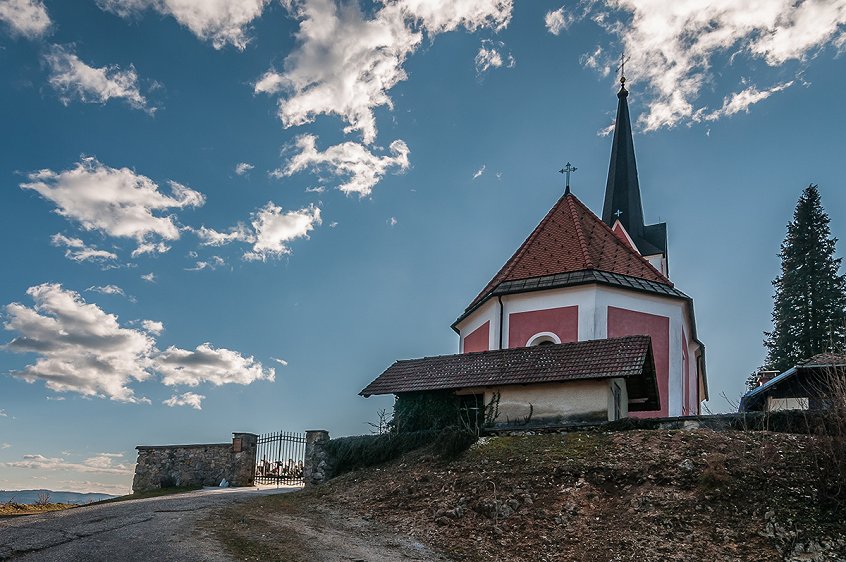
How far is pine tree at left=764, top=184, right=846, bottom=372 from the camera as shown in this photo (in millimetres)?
37156

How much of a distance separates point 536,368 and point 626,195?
68.8ft

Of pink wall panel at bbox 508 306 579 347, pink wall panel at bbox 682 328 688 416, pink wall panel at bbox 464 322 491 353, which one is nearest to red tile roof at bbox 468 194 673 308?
pink wall panel at bbox 464 322 491 353

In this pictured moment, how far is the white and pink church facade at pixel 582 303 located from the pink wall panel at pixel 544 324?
0.03 metres

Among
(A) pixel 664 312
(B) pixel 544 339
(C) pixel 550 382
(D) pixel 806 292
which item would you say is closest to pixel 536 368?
(C) pixel 550 382

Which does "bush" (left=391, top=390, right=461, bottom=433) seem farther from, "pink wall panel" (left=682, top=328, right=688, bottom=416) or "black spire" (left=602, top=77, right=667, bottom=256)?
"black spire" (left=602, top=77, right=667, bottom=256)

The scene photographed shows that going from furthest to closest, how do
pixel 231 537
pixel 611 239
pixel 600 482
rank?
pixel 611 239, pixel 600 482, pixel 231 537

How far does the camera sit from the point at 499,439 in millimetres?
16328

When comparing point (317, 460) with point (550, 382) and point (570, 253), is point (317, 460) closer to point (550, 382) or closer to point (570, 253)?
point (550, 382)

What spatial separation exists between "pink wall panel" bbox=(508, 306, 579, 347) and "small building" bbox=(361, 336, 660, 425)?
11.4ft

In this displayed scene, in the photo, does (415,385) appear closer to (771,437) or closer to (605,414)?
(605,414)

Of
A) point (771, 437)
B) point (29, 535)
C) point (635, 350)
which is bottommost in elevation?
point (29, 535)

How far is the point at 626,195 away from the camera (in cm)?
3644

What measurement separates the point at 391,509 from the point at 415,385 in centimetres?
535

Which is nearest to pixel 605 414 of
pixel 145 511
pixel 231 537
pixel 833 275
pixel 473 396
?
pixel 473 396
